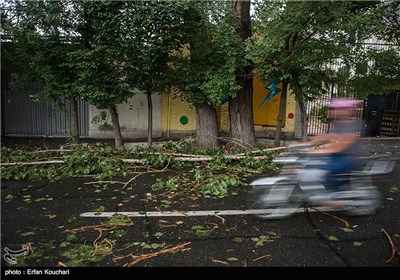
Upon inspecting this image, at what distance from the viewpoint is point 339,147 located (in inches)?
182

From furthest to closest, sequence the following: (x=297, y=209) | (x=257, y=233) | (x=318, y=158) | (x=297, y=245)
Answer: (x=297, y=209), (x=318, y=158), (x=257, y=233), (x=297, y=245)

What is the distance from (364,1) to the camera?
8.19 m

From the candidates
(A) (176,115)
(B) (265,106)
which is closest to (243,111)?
(B) (265,106)

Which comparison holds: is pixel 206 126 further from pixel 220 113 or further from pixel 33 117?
pixel 33 117

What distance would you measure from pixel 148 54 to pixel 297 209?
5.77 m

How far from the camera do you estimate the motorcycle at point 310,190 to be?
4523 millimetres

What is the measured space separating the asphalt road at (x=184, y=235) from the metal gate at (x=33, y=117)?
856 centimetres

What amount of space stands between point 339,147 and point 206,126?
608cm

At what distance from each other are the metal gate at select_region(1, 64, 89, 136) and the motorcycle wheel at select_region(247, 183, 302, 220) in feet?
35.7

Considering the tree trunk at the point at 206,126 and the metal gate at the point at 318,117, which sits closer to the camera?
the tree trunk at the point at 206,126

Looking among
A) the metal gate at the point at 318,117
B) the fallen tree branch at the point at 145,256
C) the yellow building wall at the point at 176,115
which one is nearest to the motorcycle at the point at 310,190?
the fallen tree branch at the point at 145,256

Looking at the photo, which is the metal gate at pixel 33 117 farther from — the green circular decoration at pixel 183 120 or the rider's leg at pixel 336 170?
the rider's leg at pixel 336 170
